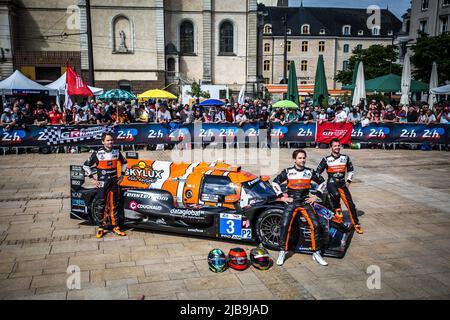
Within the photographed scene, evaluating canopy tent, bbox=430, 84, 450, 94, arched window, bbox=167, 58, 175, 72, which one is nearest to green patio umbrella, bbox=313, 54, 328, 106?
canopy tent, bbox=430, 84, 450, 94

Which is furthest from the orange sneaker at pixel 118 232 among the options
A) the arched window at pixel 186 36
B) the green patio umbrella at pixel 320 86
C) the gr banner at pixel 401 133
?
the arched window at pixel 186 36

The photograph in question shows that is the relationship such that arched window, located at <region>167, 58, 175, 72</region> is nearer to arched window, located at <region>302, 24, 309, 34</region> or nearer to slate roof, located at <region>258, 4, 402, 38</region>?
slate roof, located at <region>258, 4, 402, 38</region>

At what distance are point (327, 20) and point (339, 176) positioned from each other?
76226 millimetres

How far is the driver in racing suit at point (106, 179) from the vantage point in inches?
319

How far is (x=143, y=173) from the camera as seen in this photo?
8789mm

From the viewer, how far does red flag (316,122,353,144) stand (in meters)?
19.3

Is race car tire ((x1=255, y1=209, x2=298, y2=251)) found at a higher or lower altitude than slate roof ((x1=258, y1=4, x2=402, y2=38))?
lower

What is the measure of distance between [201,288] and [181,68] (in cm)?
4092

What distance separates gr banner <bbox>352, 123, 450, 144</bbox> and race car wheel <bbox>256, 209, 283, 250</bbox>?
13387mm

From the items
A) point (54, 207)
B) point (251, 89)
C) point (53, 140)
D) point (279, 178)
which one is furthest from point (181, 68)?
point (279, 178)

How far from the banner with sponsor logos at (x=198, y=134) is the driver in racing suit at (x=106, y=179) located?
10341 mm

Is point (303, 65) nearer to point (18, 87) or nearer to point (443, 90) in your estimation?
point (443, 90)

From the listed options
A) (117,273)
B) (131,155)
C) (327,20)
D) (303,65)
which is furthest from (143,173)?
(327,20)

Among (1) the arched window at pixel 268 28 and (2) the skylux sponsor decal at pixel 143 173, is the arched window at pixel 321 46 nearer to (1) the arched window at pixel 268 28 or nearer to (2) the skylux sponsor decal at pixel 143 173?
(1) the arched window at pixel 268 28
